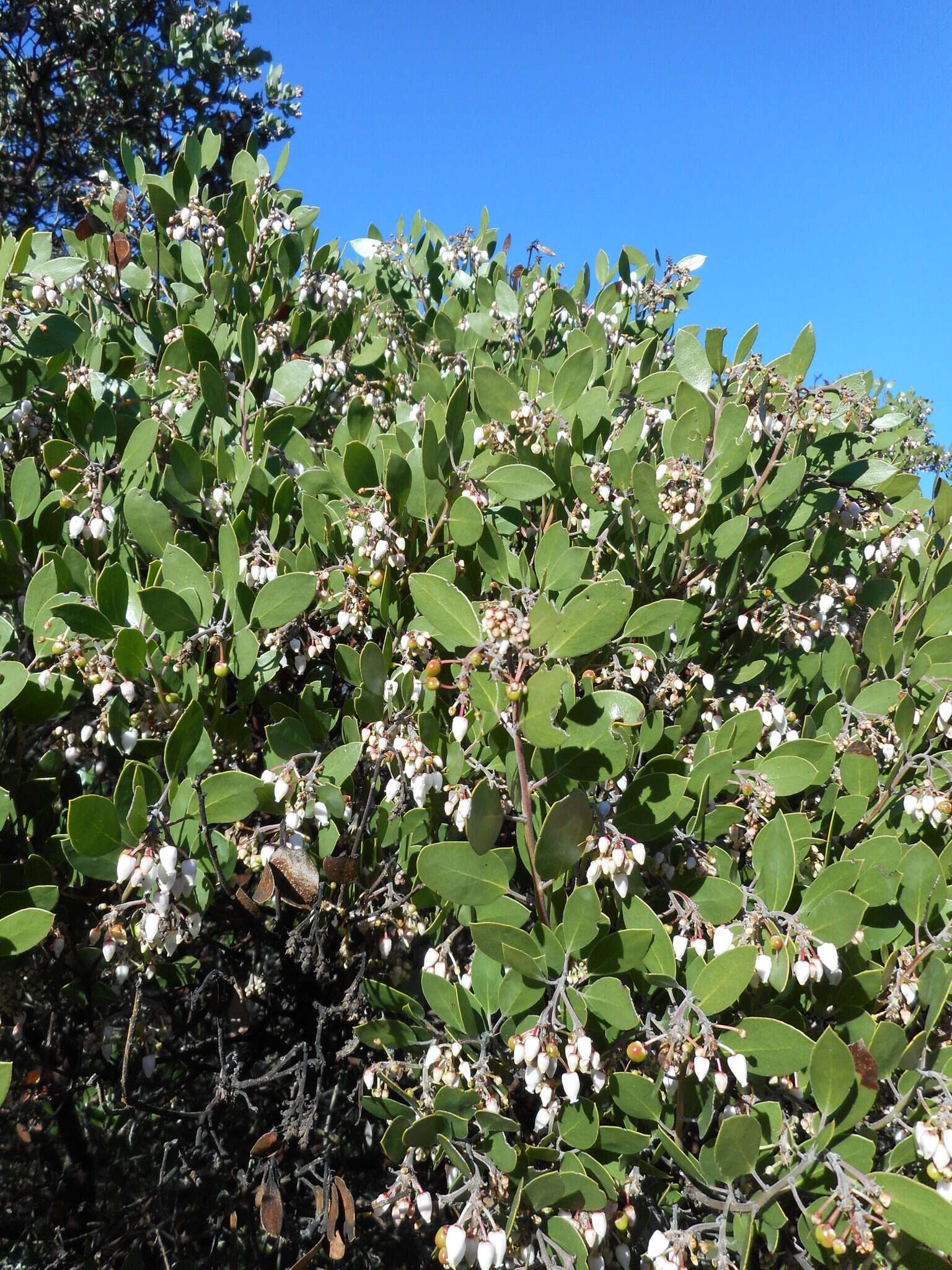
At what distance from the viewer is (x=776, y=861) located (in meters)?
1.84

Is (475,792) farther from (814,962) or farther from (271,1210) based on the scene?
(271,1210)

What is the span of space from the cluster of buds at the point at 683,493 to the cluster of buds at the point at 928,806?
909mm

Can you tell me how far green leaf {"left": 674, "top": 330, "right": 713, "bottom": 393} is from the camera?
8.21ft

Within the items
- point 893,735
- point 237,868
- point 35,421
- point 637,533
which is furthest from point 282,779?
point 893,735

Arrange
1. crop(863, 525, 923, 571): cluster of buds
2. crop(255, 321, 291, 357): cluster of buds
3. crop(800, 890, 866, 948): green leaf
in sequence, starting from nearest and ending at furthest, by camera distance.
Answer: crop(800, 890, 866, 948): green leaf < crop(863, 525, 923, 571): cluster of buds < crop(255, 321, 291, 357): cluster of buds

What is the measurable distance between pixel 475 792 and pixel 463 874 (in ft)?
0.71

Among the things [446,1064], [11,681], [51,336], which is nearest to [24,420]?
[51,336]

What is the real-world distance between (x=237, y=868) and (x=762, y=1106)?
145 cm

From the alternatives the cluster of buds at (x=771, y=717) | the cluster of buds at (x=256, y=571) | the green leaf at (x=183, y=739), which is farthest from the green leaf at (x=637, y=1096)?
the cluster of buds at (x=256, y=571)

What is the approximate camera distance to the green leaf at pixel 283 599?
2000 millimetres

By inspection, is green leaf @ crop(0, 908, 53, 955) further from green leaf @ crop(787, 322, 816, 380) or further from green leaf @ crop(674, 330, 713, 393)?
green leaf @ crop(787, 322, 816, 380)

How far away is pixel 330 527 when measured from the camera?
2.40 m

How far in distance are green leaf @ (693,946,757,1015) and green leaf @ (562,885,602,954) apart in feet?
0.75

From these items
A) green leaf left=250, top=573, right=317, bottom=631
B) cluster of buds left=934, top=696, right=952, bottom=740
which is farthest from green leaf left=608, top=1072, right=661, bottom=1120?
cluster of buds left=934, top=696, right=952, bottom=740
